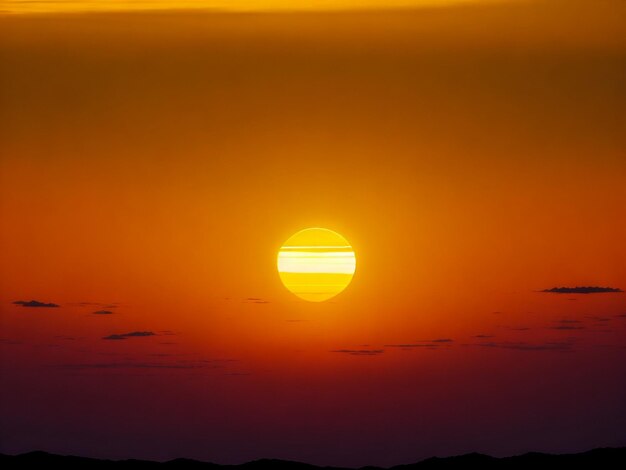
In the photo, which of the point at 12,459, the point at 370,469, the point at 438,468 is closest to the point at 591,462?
the point at 438,468

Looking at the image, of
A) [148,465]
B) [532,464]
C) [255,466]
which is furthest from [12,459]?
[532,464]

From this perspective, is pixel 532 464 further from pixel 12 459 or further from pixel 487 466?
pixel 12 459

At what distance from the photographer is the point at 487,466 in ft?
114

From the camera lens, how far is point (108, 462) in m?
33.6

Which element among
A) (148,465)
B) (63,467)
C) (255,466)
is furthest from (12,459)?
(255,466)

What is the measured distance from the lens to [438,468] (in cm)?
3469

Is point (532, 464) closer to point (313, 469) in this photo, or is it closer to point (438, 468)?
point (438, 468)

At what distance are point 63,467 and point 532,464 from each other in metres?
15.8

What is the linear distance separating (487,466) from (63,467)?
47.1 ft

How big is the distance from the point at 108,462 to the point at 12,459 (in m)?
3.69

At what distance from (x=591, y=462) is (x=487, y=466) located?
11.3 feet

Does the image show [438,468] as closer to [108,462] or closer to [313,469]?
[313,469]

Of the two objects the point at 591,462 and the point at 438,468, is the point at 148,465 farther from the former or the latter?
the point at 591,462

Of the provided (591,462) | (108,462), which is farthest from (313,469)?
(591,462)
